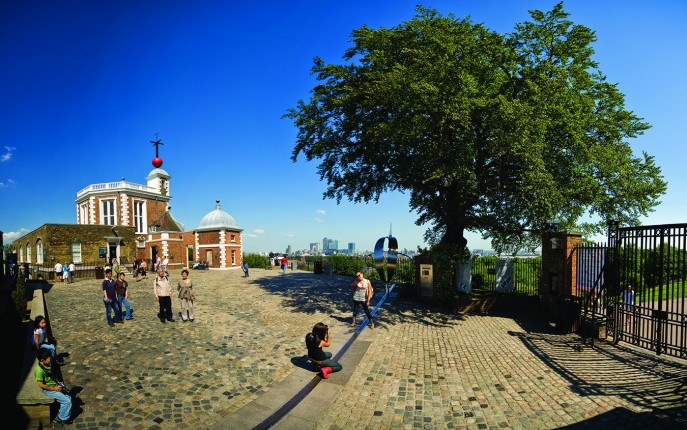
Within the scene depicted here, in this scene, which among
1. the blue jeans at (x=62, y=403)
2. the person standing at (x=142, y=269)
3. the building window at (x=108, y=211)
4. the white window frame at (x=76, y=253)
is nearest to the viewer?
the blue jeans at (x=62, y=403)

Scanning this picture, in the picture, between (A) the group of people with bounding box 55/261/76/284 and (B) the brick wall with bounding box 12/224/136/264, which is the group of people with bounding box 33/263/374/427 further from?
(B) the brick wall with bounding box 12/224/136/264

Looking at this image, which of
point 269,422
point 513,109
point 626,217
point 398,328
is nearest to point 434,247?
point 398,328

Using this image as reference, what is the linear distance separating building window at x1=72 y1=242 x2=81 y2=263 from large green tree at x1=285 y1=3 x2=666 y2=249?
2477 cm

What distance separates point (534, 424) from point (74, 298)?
19580 millimetres

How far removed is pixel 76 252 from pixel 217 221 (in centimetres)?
1291

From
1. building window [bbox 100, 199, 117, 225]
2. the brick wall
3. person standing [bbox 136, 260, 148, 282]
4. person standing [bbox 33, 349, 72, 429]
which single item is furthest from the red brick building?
person standing [bbox 33, 349, 72, 429]

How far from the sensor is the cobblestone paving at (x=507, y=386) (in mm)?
5438

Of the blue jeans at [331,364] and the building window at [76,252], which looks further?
the building window at [76,252]

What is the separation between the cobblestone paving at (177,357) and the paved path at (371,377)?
0.10ft

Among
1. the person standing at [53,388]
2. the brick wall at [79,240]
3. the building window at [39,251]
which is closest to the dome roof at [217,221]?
the brick wall at [79,240]

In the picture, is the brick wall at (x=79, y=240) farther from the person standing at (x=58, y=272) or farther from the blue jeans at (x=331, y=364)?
the blue jeans at (x=331, y=364)

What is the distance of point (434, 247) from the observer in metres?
15.4

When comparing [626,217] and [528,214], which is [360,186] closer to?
[528,214]

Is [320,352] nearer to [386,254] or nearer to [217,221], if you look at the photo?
[386,254]
